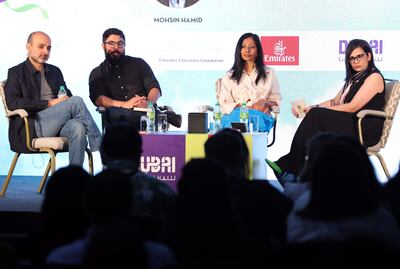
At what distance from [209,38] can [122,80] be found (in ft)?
3.88

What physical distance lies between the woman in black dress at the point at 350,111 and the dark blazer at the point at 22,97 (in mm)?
1884

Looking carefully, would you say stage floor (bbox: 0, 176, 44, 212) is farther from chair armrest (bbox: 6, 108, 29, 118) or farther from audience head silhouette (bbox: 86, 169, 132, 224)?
audience head silhouette (bbox: 86, 169, 132, 224)

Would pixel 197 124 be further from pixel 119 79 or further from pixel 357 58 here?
pixel 357 58

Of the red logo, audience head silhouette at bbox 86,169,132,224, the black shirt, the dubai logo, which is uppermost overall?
the dubai logo

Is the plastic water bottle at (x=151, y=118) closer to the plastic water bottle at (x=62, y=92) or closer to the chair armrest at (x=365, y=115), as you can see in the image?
the plastic water bottle at (x=62, y=92)

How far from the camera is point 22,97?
6.34 metres

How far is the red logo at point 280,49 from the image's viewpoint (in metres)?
7.56

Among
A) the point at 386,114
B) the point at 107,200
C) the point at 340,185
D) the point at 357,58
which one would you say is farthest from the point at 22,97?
the point at 340,185

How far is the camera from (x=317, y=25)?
24.7 feet

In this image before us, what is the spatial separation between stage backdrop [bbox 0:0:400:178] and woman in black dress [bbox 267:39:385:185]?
1.13m

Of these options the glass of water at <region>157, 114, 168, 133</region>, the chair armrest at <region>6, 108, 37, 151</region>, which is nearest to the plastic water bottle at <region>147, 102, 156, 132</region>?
the glass of water at <region>157, 114, 168, 133</region>

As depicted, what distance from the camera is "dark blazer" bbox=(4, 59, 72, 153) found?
6219mm

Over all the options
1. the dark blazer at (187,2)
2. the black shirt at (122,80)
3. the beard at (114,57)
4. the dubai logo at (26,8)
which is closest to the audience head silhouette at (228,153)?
the black shirt at (122,80)

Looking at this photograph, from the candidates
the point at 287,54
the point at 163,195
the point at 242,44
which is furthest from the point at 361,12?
the point at 163,195
